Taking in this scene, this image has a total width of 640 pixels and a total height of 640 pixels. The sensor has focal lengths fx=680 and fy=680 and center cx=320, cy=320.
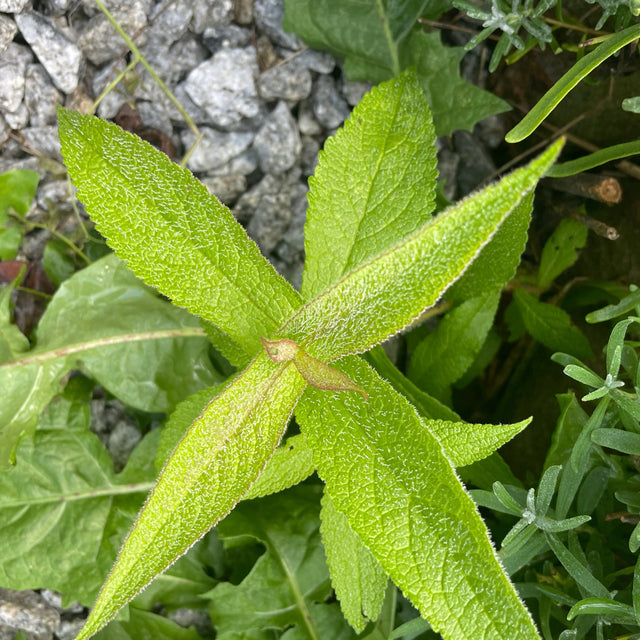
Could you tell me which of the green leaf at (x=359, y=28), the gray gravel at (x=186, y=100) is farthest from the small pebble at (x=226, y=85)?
the green leaf at (x=359, y=28)

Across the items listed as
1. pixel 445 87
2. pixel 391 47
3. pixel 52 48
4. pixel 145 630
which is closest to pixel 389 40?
pixel 391 47

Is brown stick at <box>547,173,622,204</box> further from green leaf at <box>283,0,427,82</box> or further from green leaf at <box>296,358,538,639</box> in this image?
green leaf at <box>296,358,538,639</box>

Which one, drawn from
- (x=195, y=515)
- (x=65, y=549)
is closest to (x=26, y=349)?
(x=65, y=549)

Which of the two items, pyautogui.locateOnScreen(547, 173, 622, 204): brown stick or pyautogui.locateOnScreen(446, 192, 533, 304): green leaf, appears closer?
pyautogui.locateOnScreen(446, 192, 533, 304): green leaf

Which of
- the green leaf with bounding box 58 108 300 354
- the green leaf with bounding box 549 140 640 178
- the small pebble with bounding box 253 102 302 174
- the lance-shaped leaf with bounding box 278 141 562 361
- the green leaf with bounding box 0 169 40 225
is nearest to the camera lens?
the lance-shaped leaf with bounding box 278 141 562 361

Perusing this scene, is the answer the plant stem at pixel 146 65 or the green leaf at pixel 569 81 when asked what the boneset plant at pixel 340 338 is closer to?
the green leaf at pixel 569 81

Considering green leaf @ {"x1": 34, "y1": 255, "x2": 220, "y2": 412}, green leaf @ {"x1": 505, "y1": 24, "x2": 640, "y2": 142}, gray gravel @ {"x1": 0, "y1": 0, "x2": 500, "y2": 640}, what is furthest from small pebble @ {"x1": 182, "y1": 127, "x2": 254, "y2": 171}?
green leaf @ {"x1": 505, "y1": 24, "x2": 640, "y2": 142}

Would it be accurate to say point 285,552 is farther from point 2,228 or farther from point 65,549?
point 2,228

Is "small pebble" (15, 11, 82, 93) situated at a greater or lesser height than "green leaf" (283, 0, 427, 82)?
greater
